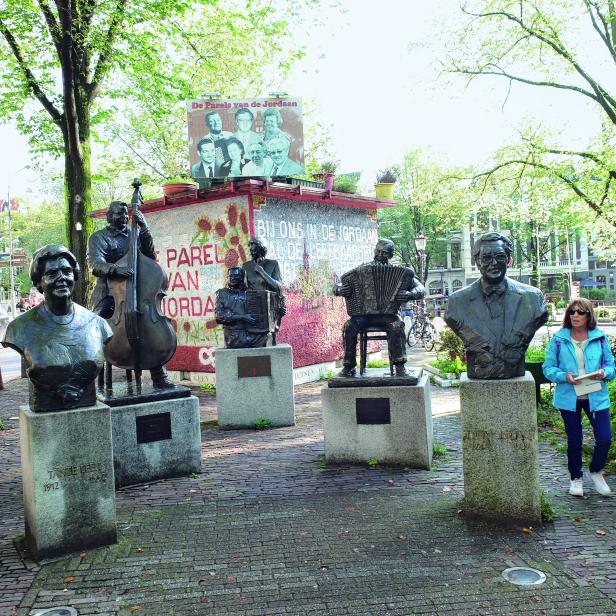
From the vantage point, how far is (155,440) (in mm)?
6805

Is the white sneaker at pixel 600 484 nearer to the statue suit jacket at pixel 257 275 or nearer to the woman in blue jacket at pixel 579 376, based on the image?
the woman in blue jacket at pixel 579 376

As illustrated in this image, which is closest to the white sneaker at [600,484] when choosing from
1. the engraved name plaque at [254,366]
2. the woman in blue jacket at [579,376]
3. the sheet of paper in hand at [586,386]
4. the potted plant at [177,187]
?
the woman in blue jacket at [579,376]

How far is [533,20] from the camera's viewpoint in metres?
16.2

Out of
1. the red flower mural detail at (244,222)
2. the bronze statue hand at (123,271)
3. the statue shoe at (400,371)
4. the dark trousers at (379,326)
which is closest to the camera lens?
the bronze statue hand at (123,271)

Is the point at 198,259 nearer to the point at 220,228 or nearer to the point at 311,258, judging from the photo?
the point at 220,228

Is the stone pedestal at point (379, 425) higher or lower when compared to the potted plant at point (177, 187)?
lower

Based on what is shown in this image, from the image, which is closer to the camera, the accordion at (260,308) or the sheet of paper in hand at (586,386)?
the sheet of paper in hand at (586,386)

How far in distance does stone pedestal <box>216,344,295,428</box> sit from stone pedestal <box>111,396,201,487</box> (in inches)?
107

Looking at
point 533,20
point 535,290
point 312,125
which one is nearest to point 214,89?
point 312,125

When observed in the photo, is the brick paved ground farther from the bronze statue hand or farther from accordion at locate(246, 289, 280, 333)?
accordion at locate(246, 289, 280, 333)

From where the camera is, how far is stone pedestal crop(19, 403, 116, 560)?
15.8ft

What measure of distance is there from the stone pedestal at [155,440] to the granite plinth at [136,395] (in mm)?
65

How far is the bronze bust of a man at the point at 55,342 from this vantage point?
4.97 metres

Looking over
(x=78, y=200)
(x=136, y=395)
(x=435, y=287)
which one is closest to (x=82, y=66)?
(x=78, y=200)
